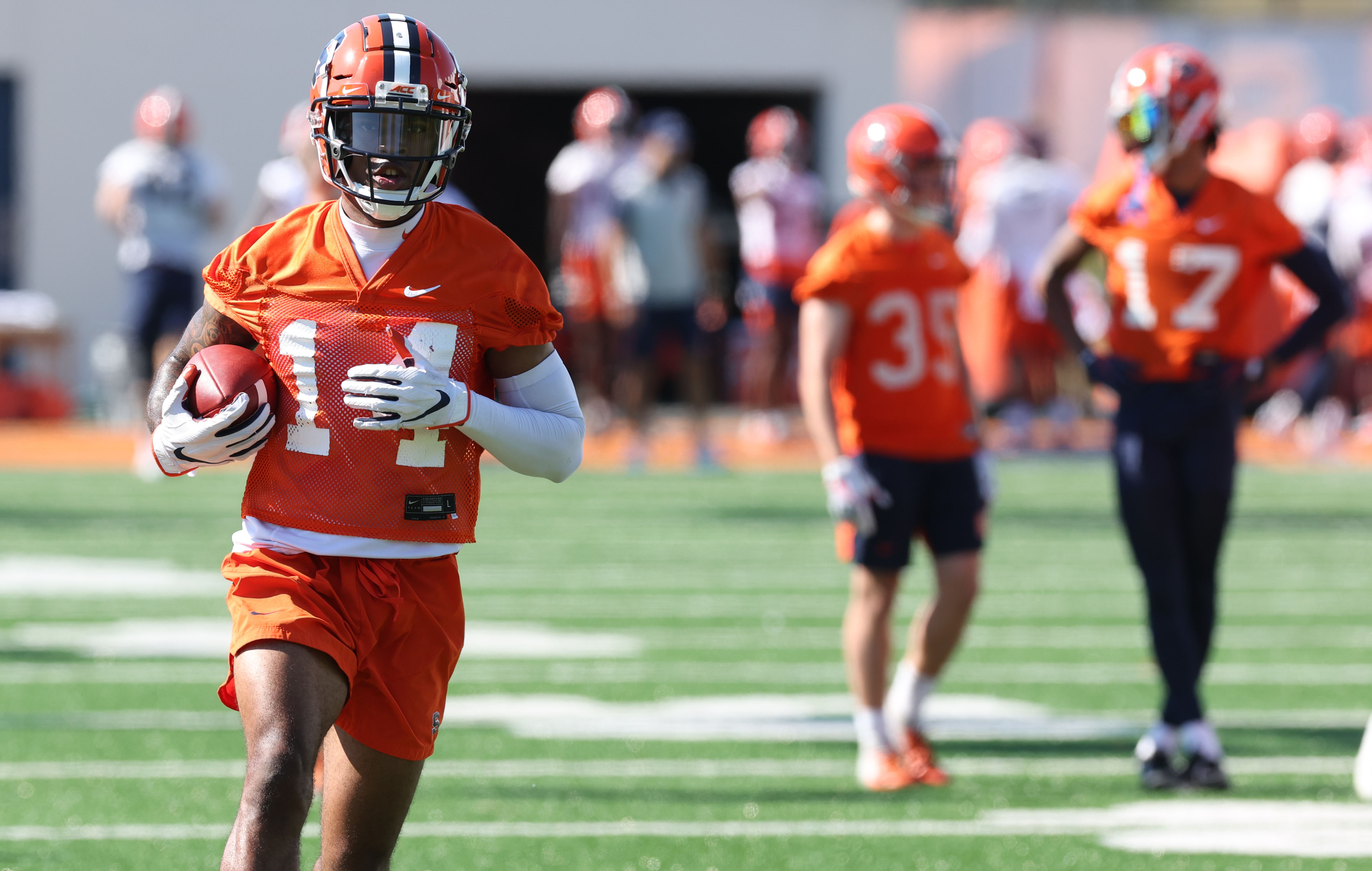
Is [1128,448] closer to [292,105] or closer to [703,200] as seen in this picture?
[703,200]

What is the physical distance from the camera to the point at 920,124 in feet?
18.8

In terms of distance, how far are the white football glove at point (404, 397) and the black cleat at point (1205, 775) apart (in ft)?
9.41

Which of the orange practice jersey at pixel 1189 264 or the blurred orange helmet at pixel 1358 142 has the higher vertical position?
the orange practice jersey at pixel 1189 264

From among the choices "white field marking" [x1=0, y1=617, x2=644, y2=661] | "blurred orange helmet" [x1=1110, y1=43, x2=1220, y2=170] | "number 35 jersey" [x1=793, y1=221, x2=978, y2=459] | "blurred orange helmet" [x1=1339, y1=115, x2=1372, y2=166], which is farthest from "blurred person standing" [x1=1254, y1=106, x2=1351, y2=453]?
"number 35 jersey" [x1=793, y1=221, x2=978, y2=459]

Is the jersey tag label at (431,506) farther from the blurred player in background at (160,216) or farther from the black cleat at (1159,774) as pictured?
the blurred player in background at (160,216)

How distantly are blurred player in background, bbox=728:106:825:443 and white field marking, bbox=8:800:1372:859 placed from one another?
34.3 ft

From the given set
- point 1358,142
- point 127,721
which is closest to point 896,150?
point 127,721

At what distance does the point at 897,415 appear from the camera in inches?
225

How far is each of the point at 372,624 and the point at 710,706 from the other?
324 cm

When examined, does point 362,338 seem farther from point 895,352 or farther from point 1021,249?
point 1021,249

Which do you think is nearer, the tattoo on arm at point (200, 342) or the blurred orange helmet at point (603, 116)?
the tattoo on arm at point (200, 342)

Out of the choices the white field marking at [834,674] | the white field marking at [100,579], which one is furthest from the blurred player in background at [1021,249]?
the white field marking at [834,674]

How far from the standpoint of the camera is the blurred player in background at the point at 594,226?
1497cm

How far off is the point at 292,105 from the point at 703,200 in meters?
7.15
